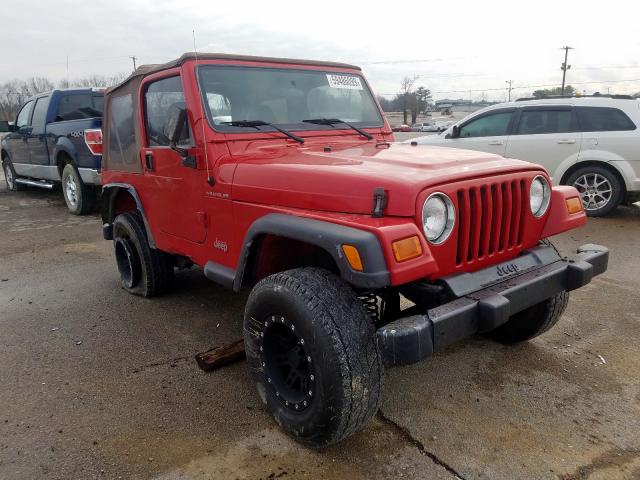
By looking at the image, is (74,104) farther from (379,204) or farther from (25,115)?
(379,204)

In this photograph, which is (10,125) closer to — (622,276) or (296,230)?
(296,230)

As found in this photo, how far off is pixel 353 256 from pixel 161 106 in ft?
7.61

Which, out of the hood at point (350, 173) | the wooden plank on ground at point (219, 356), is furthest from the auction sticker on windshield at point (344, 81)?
the wooden plank on ground at point (219, 356)

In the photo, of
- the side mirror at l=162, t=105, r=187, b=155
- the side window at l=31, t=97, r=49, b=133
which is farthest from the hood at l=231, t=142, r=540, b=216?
the side window at l=31, t=97, r=49, b=133

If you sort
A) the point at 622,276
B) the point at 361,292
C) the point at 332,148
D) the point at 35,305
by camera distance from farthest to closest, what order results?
the point at 622,276 → the point at 35,305 → the point at 332,148 → the point at 361,292

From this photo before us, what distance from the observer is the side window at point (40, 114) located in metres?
9.18

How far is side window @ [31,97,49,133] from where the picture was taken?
30.1ft

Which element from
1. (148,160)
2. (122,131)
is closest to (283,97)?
(148,160)

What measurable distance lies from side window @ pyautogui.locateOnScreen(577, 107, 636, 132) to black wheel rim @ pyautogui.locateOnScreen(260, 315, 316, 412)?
6.89 meters

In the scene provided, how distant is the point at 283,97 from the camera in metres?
3.71

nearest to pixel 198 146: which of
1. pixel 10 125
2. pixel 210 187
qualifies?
pixel 210 187

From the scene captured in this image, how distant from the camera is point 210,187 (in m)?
3.29

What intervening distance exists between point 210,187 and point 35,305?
255cm

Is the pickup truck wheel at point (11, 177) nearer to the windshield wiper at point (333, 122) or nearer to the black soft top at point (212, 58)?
the black soft top at point (212, 58)
